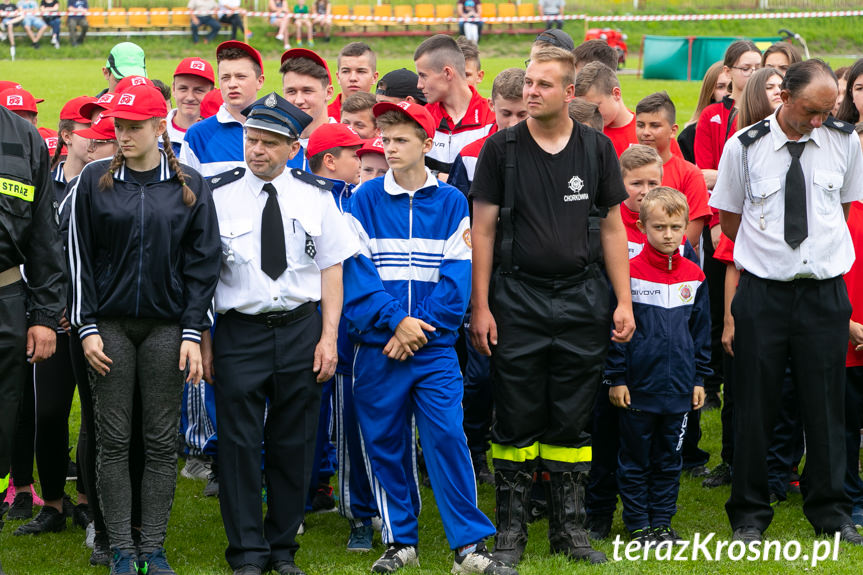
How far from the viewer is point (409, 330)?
560 cm

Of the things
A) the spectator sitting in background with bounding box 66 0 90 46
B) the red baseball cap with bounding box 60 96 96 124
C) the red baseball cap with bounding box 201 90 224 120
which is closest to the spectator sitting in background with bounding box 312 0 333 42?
the spectator sitting in background with bounding box 66 0 90 46

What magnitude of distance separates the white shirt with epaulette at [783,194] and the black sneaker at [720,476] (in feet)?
6.07

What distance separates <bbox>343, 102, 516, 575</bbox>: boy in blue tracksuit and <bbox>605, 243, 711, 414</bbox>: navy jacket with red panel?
1013 mm

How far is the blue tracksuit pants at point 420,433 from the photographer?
566cm

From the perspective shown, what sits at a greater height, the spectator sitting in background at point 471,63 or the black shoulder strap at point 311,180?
the spectator sitting in background at point 471,63

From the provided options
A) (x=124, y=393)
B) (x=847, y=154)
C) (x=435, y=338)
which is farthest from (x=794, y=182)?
(x=124, y=393)

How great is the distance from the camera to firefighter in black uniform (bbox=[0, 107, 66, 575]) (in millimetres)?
5250

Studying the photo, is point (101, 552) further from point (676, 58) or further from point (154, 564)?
point (676, 58)

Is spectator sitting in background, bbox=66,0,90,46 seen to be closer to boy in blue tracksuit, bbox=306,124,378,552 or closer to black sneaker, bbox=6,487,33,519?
black sneaker, bbox=6,487,33,519

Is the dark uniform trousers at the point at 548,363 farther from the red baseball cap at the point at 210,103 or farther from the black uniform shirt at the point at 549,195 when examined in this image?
the red baseball cap at the point at 210,103

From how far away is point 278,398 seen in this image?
18.3 feet

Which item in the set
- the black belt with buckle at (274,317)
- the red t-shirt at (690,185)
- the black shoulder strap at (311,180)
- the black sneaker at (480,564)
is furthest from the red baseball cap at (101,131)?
the red t-shirt at (690,185)

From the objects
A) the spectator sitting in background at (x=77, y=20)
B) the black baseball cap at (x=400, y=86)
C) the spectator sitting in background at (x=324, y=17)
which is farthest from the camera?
the spectator sitting in background at (x=324, y=17)

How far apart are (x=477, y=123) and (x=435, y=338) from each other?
8.80 ft
